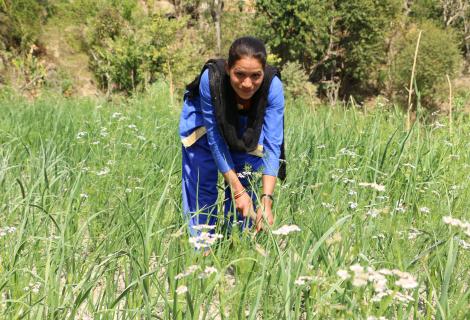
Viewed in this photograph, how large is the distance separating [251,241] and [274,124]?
79 cm

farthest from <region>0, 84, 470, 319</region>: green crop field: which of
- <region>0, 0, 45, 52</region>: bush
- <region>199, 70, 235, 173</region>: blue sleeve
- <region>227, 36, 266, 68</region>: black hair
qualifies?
<region>0, 0, 45, 52</region>: bush

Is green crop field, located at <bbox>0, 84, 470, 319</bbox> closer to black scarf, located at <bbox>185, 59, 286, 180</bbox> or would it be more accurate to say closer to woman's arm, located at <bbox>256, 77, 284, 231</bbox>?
woman's arm, located at <bbox>256, 77, 284, 231</bbox>

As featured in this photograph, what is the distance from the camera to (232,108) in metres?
2.43

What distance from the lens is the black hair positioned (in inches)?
84.0

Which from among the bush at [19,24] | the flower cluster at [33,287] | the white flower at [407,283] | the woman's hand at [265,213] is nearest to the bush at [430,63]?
the bush at [19,24]

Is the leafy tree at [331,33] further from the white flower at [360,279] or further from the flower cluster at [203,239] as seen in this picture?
the white flower at [360,279]

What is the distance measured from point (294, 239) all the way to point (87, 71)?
71.4 ft

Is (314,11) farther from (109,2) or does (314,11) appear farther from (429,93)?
(109,2)

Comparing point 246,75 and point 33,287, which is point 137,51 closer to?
point 246,75

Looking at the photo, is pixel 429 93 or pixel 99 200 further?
pixel 429 93

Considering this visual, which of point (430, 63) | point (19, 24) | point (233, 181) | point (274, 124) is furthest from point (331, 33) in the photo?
point (233, 181)

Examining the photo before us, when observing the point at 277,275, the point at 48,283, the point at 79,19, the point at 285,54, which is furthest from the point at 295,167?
the point at 285,54

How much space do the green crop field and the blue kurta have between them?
145 mm

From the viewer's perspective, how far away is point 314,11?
2438 centimetres
